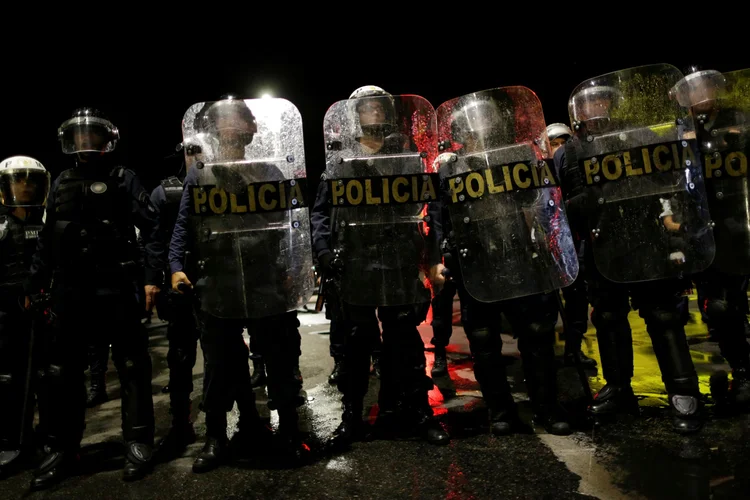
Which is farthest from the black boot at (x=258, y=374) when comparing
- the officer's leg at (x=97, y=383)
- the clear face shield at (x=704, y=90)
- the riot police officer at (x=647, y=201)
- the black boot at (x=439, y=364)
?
the clear face shield at (x=704, y=90)

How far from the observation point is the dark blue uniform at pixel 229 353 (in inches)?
130

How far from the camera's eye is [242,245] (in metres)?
3.29

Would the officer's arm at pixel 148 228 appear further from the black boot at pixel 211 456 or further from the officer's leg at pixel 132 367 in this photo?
the black boot at pixel 211 456

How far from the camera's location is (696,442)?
305 cm

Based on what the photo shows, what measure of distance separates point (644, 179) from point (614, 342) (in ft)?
4.15

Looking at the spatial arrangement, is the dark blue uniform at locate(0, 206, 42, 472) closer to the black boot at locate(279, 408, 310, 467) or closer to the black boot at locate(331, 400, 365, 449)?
the black boot at locate(279, 408, 310, 467)

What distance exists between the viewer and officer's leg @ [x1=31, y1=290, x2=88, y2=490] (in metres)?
3.23

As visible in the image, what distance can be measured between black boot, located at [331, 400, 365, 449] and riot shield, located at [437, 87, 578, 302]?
1.19 metres

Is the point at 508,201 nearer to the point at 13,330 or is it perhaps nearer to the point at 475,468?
the point at 475,468

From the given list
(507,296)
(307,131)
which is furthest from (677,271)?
(307,131)

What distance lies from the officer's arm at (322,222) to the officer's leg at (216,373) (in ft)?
2.56

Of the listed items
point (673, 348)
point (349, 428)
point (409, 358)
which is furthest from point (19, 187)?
point (673, 348)

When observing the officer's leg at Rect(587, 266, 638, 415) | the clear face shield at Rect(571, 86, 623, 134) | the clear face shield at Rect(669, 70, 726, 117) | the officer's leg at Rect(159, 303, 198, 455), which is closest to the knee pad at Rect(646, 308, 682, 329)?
the officer's leg at Rect(587, 266, 638, 415)

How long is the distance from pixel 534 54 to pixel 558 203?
11.1 m
